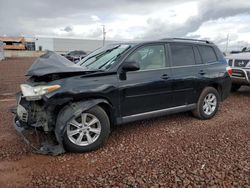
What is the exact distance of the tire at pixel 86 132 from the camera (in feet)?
11.3

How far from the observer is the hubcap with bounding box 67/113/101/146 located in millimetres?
3500

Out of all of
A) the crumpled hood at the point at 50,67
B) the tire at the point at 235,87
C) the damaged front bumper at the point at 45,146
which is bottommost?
the damaged front bumper at the point at 45,146

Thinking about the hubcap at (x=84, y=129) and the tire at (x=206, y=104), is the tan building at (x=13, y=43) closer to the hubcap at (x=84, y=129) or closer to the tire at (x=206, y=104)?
the tire at (x=206, y=104)

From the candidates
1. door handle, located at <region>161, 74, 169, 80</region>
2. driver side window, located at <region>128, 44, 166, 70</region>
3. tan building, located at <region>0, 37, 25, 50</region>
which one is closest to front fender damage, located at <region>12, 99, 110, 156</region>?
driver side window, located at <region>128, 44, 166, 70</region>

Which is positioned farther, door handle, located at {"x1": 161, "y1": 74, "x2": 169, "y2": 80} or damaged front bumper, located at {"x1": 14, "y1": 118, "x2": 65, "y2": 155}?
door handle, located at {"x1": 161, "y1": 74, "x2": 169, "y2": 80}

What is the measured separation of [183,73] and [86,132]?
92.1 inches

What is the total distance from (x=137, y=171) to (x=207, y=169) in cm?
97

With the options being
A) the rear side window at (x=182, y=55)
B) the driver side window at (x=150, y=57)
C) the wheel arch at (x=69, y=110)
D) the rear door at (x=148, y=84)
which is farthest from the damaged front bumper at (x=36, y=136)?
the rear side window at (x=182, y=55)

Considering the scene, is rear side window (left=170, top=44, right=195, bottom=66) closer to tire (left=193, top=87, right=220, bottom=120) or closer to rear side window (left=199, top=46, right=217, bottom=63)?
rear side window (left=199, top=46, right=217, bottom=63)

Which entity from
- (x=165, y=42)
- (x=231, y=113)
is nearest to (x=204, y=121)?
(x=231, y=113)

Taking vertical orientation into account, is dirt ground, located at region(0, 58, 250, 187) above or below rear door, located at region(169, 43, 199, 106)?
below

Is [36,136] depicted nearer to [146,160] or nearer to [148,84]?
[146,160]

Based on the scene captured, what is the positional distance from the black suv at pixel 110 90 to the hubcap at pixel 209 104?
0.9 inches

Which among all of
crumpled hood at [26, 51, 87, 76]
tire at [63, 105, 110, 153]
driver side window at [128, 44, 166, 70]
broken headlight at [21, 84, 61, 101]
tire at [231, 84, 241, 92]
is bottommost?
tire at [63, 105, 110, 153]
